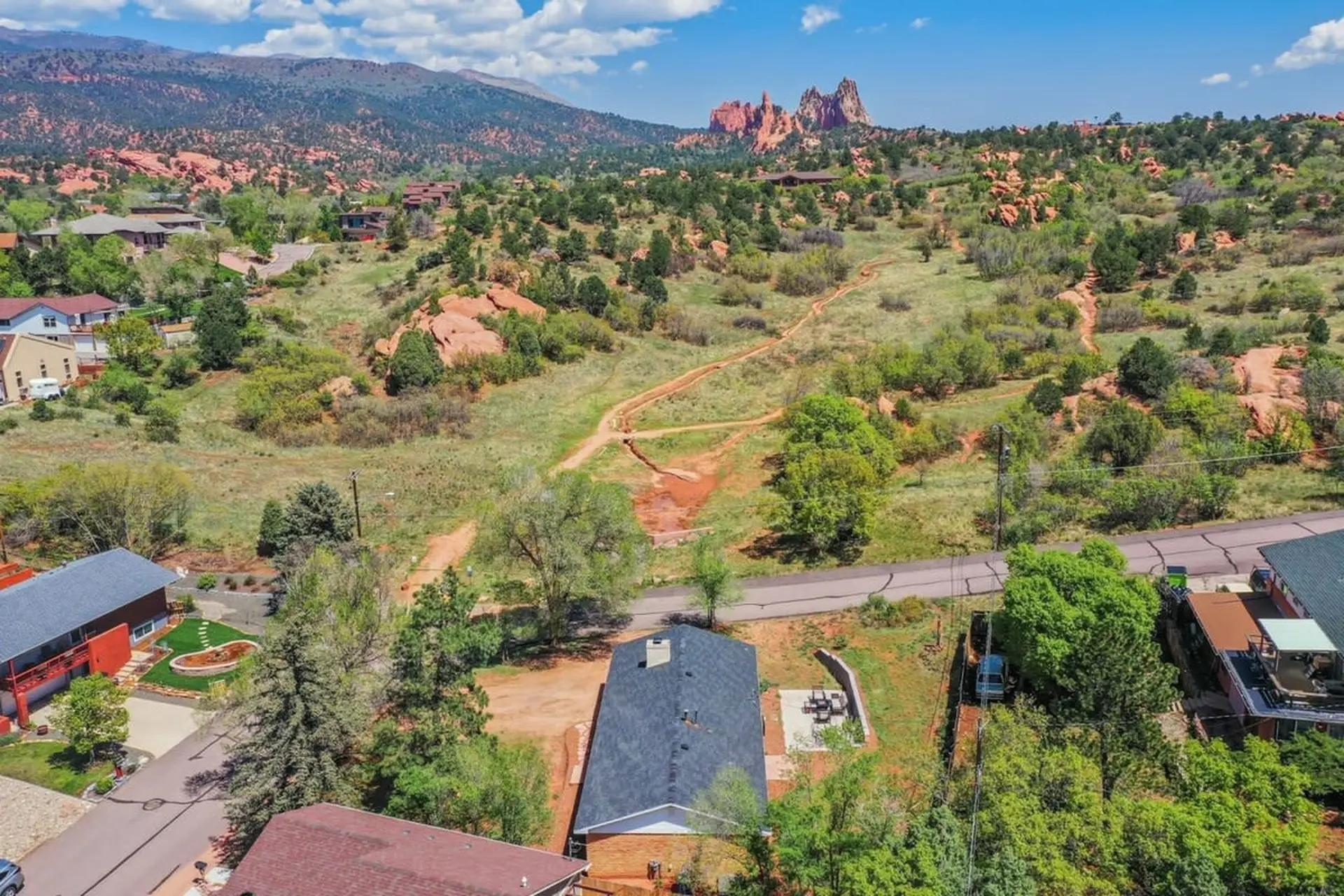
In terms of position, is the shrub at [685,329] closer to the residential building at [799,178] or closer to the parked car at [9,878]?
the residential building at [799,178]

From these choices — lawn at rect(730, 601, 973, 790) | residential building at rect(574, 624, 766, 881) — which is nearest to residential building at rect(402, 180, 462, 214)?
lawn at rect(730, 601, 973, 790)

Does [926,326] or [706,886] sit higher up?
[926,326]

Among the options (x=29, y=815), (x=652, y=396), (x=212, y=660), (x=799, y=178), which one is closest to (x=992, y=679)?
(x=212, y=660)

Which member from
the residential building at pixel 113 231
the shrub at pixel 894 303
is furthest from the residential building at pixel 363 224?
the shrub at pixel 894 303

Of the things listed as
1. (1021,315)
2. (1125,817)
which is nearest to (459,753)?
(1125,817)

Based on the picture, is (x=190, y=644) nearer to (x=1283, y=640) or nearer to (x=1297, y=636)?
(x=1283, y=640)

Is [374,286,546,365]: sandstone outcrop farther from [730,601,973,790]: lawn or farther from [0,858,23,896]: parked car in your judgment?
[0,858,23,896]: parked car

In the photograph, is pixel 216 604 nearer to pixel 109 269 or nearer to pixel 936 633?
pixel 936 633
